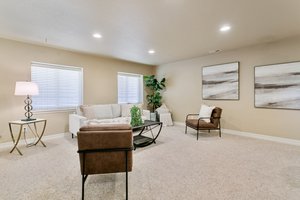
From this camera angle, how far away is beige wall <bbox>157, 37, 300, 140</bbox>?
3.66 meters

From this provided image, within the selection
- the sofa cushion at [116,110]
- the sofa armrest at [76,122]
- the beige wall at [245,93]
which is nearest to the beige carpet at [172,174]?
the sofa armrest at [76,122]

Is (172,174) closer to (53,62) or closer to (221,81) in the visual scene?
(221,81)

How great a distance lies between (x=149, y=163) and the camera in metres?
2.67

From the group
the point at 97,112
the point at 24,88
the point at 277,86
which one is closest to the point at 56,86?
the point at 24,88

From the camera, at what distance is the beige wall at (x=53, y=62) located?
11.5ft

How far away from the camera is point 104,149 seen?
67.7 inches

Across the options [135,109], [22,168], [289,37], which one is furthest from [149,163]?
[289,37]

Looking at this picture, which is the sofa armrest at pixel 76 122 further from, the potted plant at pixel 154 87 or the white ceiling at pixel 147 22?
the potted plant at pixel 154 87

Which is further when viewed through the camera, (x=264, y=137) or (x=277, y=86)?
(x=264, y=137)

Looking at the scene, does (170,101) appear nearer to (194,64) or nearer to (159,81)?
(159,81)

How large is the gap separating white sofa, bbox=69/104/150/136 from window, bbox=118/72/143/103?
0.95 meters

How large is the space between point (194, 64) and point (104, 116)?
3.52 m

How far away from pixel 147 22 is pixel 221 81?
3133mm

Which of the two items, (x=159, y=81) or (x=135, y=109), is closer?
(x=135, y=109)
